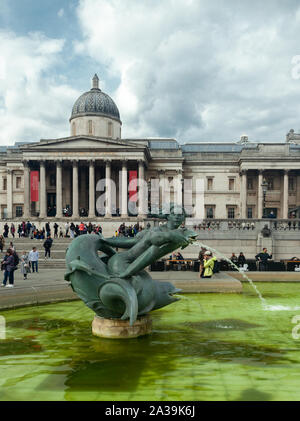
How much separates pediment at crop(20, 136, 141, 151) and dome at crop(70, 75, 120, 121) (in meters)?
8.41

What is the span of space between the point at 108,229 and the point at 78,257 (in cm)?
3501

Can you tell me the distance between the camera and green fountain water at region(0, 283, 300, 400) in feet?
16.5

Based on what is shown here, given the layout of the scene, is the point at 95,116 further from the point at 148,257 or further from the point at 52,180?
the point at 148,257

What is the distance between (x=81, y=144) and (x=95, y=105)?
986 cm

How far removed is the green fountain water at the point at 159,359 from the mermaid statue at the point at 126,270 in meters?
0.68

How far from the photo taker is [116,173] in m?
51.6

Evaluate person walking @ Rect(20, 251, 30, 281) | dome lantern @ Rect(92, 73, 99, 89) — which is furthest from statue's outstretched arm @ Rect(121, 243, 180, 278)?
dome lantern @ Rect(92, 73, 99, 89)

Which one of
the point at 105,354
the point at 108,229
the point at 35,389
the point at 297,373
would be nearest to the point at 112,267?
the point at 105,354

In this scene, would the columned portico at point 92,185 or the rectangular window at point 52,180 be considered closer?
the columned portico at point 92,185

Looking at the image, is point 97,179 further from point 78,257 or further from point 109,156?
point 78,257

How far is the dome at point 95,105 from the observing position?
5347cm

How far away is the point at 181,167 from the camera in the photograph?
51.7 meters

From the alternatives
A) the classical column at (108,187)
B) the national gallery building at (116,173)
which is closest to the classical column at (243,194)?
the national gallery building at (116,173)

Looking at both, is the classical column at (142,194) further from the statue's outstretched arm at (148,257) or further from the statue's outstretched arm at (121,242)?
the statue's outstretched arm at (148,257)
